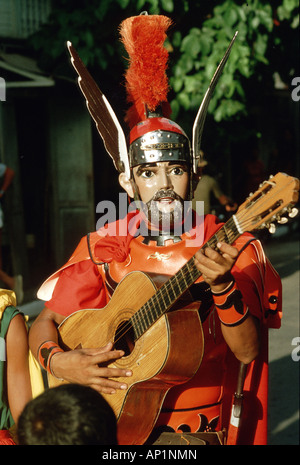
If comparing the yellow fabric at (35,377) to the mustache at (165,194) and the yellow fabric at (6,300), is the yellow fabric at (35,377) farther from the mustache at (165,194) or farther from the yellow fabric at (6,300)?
the mustache at (165,194)

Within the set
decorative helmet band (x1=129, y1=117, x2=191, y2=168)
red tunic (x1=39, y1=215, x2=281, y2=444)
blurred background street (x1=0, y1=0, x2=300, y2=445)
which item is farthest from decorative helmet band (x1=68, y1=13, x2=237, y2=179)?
blurred background street (x1=0, y1=0, x2=300, y2=445)

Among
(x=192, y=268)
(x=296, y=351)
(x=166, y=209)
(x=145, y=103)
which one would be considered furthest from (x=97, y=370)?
(x=296, y=351)

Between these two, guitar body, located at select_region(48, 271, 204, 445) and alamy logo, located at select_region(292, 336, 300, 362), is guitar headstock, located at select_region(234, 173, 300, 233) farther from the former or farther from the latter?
alamy logo, located at select_region(292, 336, 300, 362)

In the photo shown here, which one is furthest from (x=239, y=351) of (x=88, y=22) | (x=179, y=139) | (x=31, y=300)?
(x=31, y=300)

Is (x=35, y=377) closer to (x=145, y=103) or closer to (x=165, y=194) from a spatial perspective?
(x=165, y=194)

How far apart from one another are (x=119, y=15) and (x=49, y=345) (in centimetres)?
572

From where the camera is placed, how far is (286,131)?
15.5 metres

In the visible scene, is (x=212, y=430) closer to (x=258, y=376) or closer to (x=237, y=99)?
(x=258, y=376)

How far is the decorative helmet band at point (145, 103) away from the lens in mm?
2766

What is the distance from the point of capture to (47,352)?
258 centimetres

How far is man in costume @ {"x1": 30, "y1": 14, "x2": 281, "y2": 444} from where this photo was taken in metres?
2.42

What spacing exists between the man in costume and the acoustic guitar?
0.03 ft

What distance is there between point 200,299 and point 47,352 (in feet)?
1.99

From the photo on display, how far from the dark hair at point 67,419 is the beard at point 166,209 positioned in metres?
1.14
